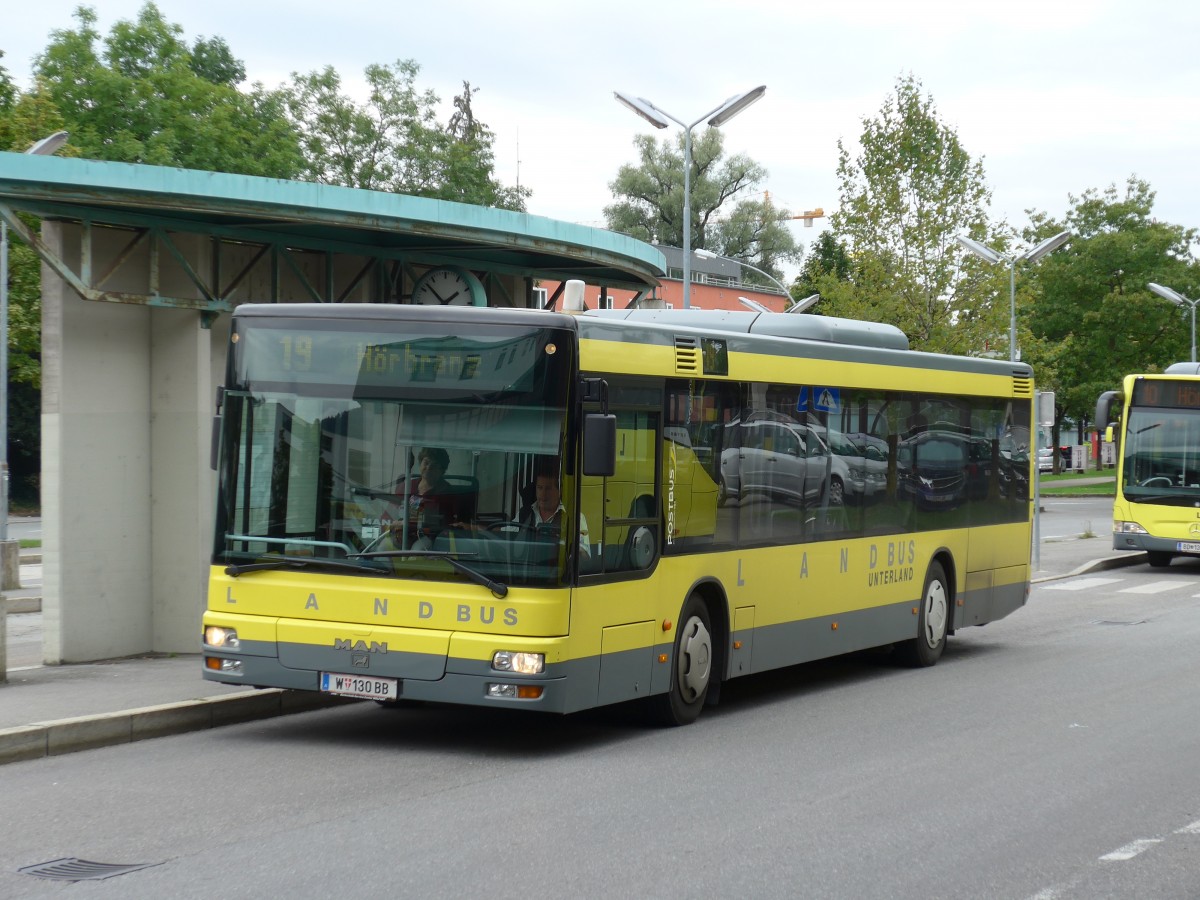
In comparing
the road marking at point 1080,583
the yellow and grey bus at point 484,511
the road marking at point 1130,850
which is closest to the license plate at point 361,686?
the yellow and grey bus at point 484,511

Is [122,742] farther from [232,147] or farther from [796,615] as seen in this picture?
[232,147]

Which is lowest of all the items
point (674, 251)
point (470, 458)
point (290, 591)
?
point (290, 591)

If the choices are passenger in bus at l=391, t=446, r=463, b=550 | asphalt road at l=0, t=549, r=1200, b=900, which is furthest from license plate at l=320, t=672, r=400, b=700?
passenger in bus at l=391, t=446, r=463, b=550

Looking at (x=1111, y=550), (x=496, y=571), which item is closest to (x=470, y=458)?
(x=496, y=571)

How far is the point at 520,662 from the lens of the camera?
9.32 m

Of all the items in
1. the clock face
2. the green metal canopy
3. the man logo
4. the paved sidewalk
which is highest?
the green metal canopy

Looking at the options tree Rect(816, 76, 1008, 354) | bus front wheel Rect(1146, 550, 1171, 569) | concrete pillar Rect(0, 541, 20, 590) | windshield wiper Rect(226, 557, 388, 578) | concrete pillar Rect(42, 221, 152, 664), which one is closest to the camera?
windshield wiper Rect(226, 557, 388, 578)

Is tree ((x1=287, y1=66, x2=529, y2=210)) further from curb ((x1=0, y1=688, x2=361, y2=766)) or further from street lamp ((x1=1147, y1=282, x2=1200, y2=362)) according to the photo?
curb ((x1=0, y1=688, x2=361, y2=766))

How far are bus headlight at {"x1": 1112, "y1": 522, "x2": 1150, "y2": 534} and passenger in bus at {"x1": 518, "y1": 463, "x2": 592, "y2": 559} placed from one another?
1984cm

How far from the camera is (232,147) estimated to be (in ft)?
185

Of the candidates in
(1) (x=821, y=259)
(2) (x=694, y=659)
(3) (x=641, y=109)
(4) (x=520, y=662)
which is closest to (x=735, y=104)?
(3) (x=641, y=109)

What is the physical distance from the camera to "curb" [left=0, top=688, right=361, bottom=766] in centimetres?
924

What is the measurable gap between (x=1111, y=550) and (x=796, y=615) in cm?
2057

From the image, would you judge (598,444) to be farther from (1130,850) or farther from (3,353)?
(3,353)
